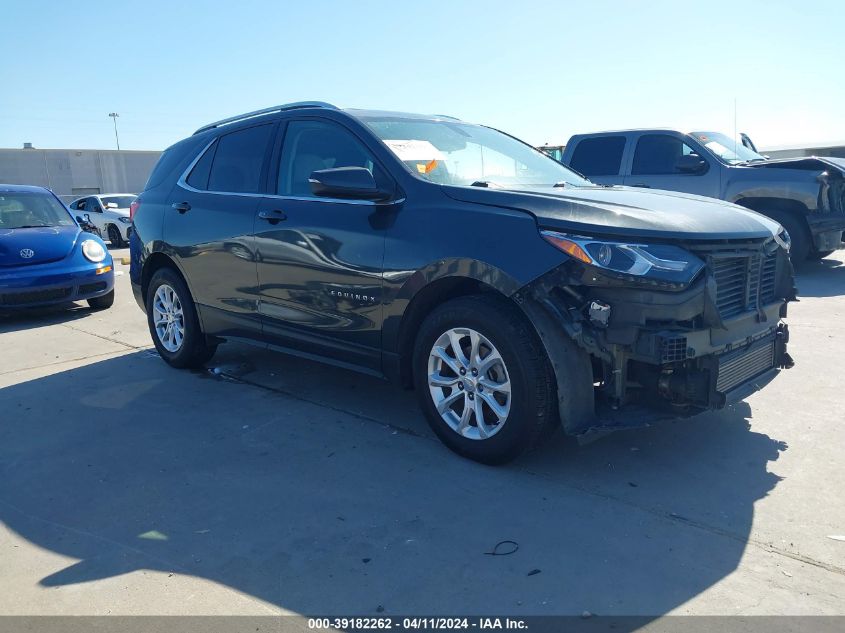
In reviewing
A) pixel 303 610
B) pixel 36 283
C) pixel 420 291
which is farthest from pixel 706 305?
pixel 36 283

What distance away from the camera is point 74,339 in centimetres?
742

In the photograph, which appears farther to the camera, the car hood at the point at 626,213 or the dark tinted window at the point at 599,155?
the dark tinted window at the point at 599,155

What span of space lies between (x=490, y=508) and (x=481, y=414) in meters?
0.57

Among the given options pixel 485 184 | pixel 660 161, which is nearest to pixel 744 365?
pixel 485 184

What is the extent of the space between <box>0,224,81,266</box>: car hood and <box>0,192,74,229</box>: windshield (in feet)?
0.87

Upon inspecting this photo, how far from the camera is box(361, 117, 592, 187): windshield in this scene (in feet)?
14.0

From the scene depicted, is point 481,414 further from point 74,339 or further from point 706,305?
point 74,339

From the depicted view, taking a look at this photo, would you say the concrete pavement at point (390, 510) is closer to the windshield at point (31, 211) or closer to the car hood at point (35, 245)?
the car hood at point (35, 245)

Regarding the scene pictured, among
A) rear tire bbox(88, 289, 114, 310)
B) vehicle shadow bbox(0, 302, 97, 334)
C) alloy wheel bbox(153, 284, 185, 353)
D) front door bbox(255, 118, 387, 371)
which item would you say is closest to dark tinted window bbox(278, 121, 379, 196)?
front door bbox(255, 118, 387, 371)

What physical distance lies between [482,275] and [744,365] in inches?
54.9

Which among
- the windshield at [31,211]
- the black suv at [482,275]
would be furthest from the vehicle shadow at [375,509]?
the windshield at [31,211]

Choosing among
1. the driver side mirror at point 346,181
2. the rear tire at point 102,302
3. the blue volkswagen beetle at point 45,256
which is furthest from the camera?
the rear tire at point 102,302

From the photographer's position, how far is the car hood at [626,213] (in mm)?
3393

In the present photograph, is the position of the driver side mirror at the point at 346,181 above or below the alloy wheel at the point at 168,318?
above
